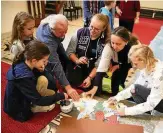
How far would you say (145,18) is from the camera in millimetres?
5109

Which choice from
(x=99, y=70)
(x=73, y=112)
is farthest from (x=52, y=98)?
(x=99, y=70)

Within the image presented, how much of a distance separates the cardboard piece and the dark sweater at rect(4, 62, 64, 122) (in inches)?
7.5

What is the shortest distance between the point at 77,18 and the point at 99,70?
3.84 metres

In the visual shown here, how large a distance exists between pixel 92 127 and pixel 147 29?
324cm

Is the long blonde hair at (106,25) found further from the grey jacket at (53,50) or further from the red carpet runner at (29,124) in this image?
the red carpet runner at (29,124)

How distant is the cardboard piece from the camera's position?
1361 millimetres

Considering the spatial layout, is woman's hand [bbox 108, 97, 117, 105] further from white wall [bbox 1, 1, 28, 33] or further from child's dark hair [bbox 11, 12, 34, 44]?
white wall [bbox 1, 1, 28, 33]

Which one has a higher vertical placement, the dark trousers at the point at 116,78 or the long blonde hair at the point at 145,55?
the long blonde hair at the point at 145,55

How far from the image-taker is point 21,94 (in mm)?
1440

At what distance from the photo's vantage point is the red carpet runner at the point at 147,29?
3641 mm

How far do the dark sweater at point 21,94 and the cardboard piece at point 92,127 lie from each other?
0.19 meters

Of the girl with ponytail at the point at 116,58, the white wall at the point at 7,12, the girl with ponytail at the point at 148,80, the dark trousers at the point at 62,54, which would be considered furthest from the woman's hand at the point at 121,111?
the white wall at the point at 7,12

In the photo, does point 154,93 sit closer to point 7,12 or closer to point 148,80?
point 148,80

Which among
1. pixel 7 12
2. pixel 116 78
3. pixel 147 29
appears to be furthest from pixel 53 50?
pixel 147 29
